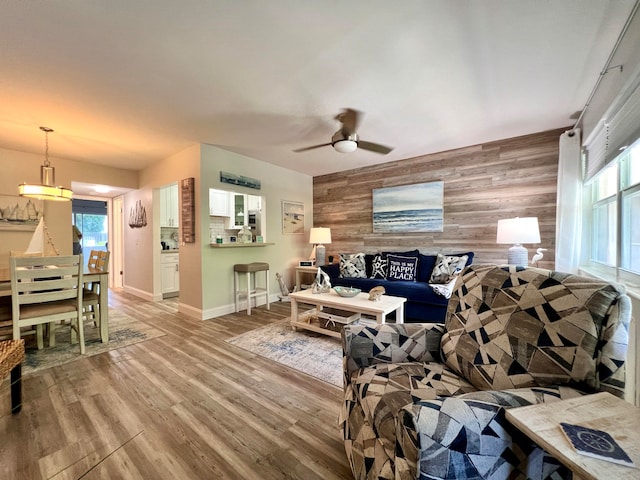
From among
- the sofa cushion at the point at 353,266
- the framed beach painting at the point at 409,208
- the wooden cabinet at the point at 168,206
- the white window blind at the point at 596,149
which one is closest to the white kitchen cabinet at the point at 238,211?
the wooden cabinet at the point at 168,206

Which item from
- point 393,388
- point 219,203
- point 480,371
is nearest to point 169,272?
point 219,203

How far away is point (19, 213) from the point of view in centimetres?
376

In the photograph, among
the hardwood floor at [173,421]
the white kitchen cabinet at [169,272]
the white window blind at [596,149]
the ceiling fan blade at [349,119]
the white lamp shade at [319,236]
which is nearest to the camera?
the hardwood floor at [173,421]

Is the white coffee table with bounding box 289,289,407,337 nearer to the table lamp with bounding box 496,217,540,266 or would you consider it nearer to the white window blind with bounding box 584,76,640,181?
the table lamp with bounding box 496,217,540,266

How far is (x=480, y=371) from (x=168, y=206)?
5.46 meters

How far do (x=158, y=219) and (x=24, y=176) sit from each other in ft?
5.69

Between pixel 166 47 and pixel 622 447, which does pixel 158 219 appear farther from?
pixel 622 447

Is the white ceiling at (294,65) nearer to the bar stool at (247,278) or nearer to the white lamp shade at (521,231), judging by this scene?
the white lamp shade at (521,231)

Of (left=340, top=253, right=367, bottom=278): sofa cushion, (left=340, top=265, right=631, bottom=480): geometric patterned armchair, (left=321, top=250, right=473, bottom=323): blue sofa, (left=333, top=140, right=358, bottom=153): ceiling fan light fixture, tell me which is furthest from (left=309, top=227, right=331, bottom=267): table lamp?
(left=340, top=265, right=631, bottom=480): geometric patterned armchair

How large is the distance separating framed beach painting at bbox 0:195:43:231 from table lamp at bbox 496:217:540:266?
6250 mm

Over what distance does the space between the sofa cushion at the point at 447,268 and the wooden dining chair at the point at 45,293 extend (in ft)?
13.0

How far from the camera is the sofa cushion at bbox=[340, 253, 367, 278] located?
4.18 metres

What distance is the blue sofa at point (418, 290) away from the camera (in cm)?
327

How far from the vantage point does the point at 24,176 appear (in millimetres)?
3807
